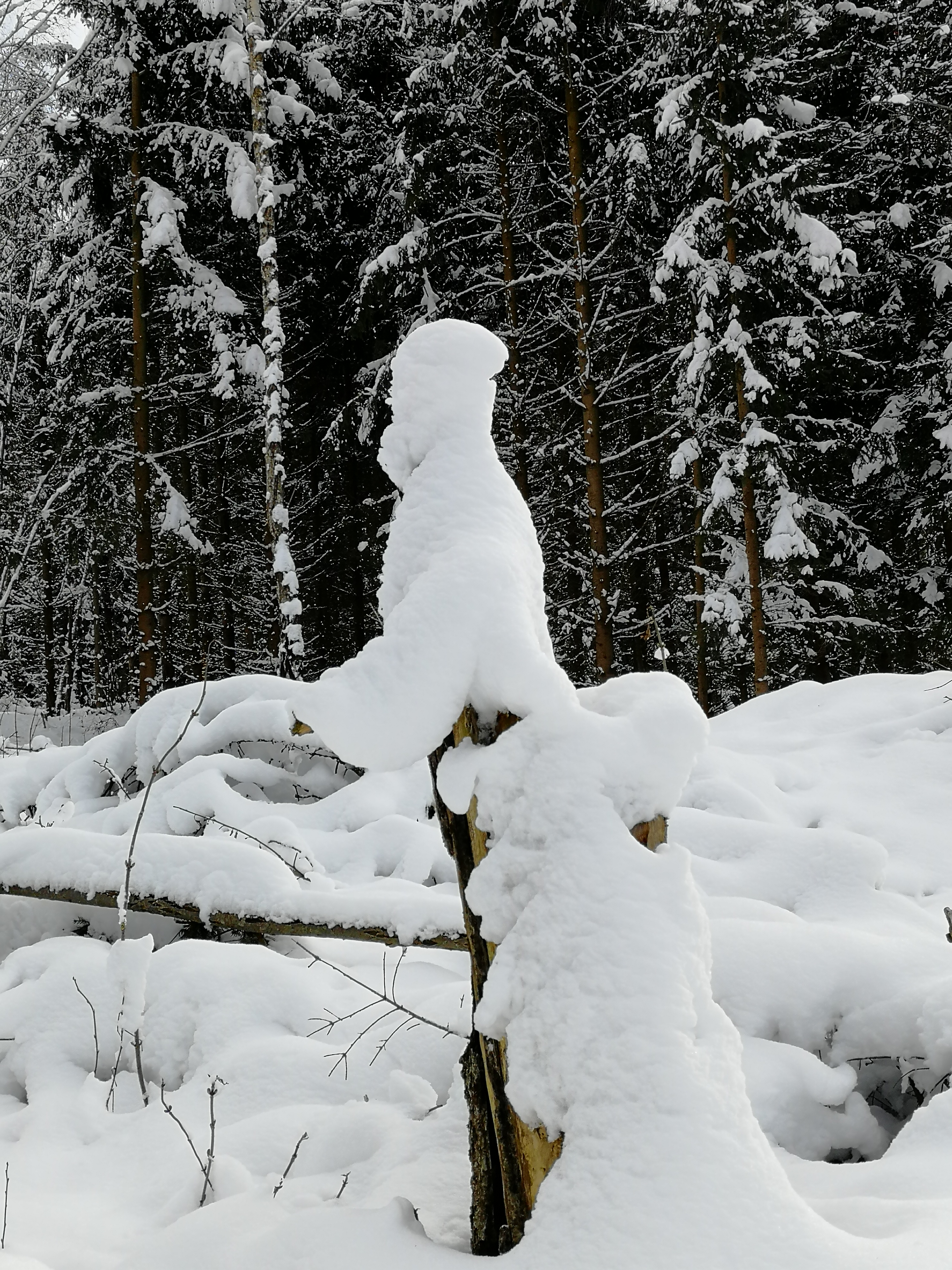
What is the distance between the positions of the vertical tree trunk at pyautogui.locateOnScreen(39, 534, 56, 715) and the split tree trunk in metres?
19.8

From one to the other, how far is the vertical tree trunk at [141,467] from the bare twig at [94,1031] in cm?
895

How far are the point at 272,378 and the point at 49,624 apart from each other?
13.9 meters

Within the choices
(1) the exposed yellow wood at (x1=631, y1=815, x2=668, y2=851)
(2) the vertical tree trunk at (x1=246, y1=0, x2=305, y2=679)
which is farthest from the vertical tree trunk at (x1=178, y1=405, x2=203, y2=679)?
(1) the exposed yellow wood at (x1=631, y1=815, x2=668, y2=851)

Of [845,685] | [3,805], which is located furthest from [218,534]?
[845,685]

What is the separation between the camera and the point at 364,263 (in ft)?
44.9

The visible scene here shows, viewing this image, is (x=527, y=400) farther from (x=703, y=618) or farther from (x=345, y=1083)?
(x=345, y=1083)

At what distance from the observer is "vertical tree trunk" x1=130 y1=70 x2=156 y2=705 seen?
38.5ft

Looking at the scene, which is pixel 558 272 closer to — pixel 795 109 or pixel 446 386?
pixel 795 109

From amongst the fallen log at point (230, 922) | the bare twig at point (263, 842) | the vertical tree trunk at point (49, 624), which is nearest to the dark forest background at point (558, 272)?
the bare twig at point (263, 842)

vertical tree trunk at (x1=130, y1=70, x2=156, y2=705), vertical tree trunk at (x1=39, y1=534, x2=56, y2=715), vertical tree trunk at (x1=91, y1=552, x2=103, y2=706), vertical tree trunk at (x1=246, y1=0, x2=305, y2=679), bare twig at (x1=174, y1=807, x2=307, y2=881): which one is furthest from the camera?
vertical tree trunk at (x1=39, y1=534, x2=56, y2=715)

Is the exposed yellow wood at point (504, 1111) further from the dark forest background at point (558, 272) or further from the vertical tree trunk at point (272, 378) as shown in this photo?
the vertical tree trunk at point (272, 378)

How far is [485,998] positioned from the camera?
1.73m

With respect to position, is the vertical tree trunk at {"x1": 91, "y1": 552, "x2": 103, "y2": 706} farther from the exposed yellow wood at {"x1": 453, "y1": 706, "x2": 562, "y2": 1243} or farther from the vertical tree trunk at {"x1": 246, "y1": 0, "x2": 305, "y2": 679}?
the exposed yellow wood at {"x1": 453, "y1": 706, "x2": 562, "y2": 1243}

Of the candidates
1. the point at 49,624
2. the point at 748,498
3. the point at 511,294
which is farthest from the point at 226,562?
the point at 748,498
